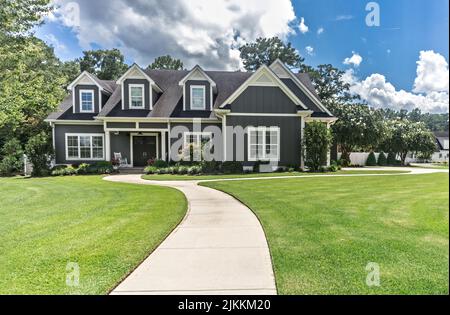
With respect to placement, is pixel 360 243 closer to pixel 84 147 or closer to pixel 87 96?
pixel 84 147

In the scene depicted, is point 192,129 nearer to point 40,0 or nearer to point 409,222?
point 40,0

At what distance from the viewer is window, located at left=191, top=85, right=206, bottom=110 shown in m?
18.5

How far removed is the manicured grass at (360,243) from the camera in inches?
100

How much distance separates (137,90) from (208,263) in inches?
677

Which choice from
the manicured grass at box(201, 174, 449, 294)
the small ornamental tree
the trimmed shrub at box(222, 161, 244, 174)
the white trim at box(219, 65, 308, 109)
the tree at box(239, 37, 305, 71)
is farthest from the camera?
the small ornamental tree

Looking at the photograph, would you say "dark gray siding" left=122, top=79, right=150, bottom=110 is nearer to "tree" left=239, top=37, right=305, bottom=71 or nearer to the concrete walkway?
"tree" left=239, top=37, right=305, bottom=71

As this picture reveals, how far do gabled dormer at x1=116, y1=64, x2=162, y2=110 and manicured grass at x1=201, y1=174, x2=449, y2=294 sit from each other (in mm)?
14335

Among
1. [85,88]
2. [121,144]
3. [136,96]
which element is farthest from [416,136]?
[85,88]

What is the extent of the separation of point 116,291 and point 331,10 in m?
3.37

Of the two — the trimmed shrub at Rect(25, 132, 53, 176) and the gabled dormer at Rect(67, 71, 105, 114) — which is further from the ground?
the gabled dormer at Rect(67, 71, 105, 114)

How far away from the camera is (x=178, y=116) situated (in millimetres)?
17969

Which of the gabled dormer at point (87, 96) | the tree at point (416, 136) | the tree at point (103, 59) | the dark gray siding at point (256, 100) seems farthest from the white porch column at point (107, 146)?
the tree at point (416, 136)

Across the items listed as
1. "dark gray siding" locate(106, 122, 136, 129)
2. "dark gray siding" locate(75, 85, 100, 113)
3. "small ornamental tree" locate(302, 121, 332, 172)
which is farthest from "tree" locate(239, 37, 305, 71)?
"dark gray siding" locate(75, 85, 100, 113)

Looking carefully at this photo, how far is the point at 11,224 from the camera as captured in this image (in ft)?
16.2
